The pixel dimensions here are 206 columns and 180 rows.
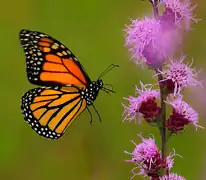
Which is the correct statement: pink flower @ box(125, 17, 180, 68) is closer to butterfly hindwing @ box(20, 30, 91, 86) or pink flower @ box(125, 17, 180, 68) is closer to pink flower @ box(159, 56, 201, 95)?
pink flower @ box(159, 56, 201, 95)

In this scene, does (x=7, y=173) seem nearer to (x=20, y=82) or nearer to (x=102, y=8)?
(x=20, y=82)

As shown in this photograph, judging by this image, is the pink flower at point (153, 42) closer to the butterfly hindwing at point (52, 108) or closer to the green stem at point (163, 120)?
the green stem at point (163, 120)

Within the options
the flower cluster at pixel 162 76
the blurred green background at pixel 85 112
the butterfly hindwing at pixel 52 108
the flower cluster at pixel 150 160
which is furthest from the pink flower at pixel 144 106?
the blurred green background at pixel 85 112

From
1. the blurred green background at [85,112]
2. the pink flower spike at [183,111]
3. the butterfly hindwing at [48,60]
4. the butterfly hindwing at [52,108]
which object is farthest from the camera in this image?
the blurred green background at [85,112]

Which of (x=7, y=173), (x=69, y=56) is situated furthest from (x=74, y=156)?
(x=69, y=56)

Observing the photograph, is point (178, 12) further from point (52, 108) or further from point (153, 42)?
point (52, 108)

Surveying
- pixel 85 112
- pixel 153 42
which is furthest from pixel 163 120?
pixel 85 112

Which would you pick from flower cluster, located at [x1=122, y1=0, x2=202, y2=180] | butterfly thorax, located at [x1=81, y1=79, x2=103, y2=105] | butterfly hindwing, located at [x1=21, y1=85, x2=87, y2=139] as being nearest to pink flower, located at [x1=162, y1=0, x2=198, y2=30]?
flower cluster, located at [x1=122, y1=0, x2=202, y2=180]
